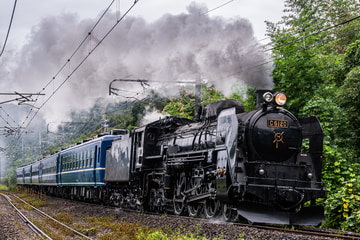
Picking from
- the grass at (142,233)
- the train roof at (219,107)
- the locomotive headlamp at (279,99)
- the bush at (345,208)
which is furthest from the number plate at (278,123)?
the grass at (142,233)

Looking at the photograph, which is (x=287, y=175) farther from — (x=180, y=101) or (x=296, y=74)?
(x=180, y=101)

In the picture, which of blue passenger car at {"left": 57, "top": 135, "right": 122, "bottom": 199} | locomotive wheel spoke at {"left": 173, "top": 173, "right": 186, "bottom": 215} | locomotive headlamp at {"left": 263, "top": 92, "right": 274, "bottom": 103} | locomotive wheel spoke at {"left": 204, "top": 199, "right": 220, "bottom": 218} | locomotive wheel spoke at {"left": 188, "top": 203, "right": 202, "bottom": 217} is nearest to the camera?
locomotive headlamp at {"left": 263, "top": 92, "right": 274, "bottom": 103}

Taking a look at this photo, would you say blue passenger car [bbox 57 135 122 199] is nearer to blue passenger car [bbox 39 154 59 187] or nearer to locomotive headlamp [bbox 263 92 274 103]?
blue passenger car [bbox 39 154 59 187]

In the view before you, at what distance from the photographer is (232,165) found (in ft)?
29.4

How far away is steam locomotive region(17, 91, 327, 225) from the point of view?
29.2 ft

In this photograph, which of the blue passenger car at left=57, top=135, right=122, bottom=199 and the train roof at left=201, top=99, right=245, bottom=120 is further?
the blue passenger car at left=57, top=135, right=122, bottom=199

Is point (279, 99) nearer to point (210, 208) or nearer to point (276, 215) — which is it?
point (276, 215)

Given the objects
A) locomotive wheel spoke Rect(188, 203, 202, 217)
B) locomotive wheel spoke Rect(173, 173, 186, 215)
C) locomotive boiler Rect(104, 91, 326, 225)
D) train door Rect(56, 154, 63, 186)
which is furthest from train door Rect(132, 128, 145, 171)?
train door Rect(56, 154, 63, 186)

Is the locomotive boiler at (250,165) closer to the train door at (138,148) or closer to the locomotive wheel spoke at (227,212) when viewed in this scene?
the locomotive wheel spoke at (227,212)

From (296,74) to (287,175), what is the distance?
7.02m

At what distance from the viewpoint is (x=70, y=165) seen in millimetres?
24516

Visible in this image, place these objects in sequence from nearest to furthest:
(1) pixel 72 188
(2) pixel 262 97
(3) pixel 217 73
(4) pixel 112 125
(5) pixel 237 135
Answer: (5) pixel 237 135
(2) pixel 262 97
(3) pixel 217 73
(1) pixel 72 188
(4) pixel 112 125

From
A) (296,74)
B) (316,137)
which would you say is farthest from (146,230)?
(296,74)

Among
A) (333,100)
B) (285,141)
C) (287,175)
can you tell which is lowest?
(287,175)
